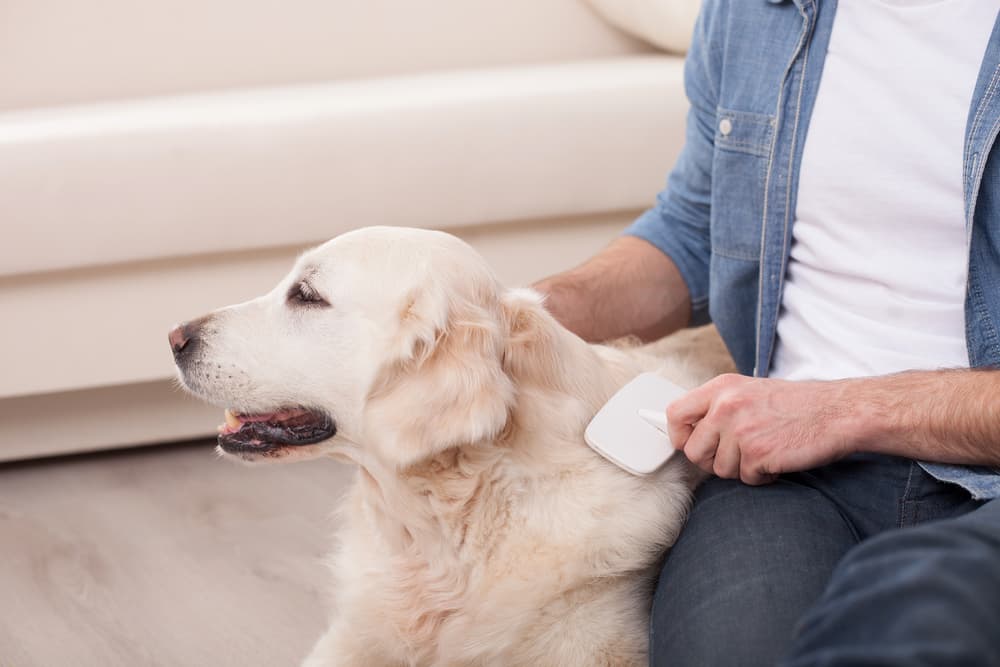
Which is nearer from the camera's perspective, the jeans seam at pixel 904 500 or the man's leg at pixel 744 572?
the man's leg at pixel 744 572

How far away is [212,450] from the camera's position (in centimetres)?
211

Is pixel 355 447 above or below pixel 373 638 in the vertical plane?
above

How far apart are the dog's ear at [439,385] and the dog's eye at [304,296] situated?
4.3 inches

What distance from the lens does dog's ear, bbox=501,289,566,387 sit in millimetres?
1025

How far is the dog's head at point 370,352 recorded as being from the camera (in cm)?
98

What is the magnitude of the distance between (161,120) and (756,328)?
1138 millimetres

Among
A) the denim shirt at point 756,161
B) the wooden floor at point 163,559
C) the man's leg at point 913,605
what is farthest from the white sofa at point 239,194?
the man's leg at point 913,605

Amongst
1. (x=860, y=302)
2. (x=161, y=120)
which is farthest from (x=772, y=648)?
(x=161, y=120)

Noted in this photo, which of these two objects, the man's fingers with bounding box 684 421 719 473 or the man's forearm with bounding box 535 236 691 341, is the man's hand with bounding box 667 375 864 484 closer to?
the man's fingers with bounding box 684 421 719 473

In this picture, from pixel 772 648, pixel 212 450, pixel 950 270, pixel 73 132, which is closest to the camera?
pixel 772 648

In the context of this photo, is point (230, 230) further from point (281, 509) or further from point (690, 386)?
point (690, 386)

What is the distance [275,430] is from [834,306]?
23.7 inches

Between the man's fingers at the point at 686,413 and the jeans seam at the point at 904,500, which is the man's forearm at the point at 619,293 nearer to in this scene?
the man's fingers at the point at 686,413

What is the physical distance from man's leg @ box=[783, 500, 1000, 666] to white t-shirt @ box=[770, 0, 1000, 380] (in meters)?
0.36
